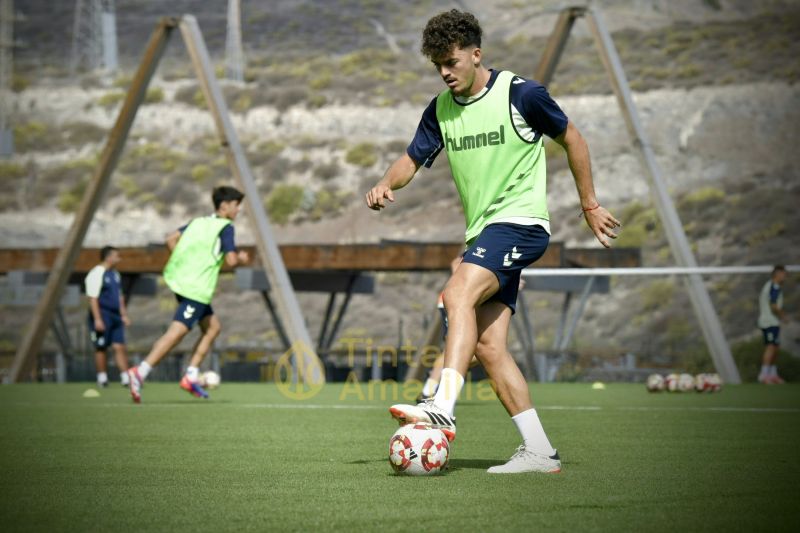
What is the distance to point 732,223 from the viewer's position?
61188mm

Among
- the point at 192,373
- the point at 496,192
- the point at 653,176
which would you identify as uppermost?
the point at 653,176

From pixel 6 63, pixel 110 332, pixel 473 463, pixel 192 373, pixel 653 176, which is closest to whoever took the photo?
pixel 473 463

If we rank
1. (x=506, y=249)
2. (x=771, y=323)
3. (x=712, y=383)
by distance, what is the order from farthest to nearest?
(x=771, y=323) < (x=712, y=383) < (x=506, y=249)

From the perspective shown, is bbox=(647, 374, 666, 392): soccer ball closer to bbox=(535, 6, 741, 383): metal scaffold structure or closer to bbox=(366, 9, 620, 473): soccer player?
bbox=(535, 6, 741, 383): metal scaffold structure

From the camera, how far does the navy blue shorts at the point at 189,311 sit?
14312 millimetres

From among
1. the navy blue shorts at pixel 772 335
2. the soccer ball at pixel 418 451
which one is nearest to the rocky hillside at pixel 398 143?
the navy blue shorts at pixel 772 335

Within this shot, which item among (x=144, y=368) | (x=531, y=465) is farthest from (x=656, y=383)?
(x=531, y=465)

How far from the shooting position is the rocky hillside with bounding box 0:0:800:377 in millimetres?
58688

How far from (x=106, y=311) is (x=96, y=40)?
74.1m

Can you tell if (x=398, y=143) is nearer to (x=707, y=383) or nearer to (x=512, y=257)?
(x=707, y=383)

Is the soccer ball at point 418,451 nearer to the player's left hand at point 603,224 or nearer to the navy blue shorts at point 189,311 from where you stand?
the player's left hand at point 603,224

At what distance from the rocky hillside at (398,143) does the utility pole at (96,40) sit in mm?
1597

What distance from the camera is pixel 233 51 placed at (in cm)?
8812

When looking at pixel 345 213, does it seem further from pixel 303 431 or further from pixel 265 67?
pixel 303 431
